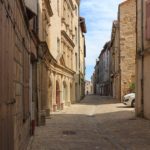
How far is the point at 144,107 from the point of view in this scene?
2031 cm

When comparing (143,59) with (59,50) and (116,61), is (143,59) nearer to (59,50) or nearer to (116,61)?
(59,50)

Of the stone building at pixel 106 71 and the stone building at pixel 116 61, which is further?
the stone building at pixel 106 71

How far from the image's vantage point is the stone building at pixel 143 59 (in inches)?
771

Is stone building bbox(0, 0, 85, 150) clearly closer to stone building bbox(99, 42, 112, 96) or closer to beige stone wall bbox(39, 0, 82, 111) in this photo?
beige stone wall bbox(39, 0, 82, 111)

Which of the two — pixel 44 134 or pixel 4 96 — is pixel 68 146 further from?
pixel 4 96

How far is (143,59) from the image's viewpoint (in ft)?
67.0

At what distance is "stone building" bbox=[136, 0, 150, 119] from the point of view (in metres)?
19.6

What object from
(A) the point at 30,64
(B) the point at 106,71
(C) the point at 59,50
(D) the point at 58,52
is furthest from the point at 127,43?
(B) the point at 106,71

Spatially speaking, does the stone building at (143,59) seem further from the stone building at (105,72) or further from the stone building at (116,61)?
the stone building at (105,72)

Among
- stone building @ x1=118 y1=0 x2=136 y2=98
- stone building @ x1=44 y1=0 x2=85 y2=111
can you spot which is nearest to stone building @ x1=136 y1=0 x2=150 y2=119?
stone building @ x1=44 y1=0 x2=85 y2=111

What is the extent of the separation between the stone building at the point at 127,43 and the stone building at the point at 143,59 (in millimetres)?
16632

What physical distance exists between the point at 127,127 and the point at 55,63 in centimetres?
1084

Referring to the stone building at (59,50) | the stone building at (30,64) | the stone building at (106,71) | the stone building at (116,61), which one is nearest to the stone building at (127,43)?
the stone building at (116,61)

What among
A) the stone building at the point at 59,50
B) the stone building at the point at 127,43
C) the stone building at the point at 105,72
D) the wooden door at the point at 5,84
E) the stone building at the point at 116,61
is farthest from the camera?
the stone building at the point at 105,72
